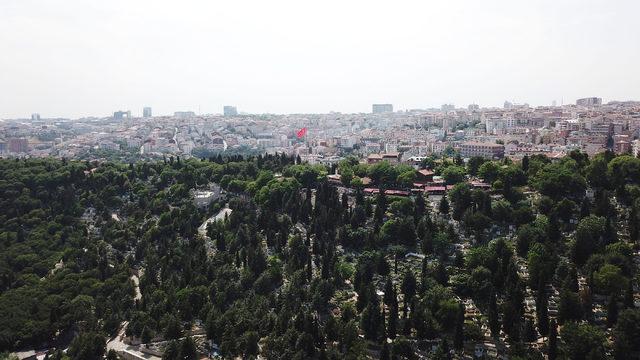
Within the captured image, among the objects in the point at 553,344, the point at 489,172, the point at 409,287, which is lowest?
the point at 553,344

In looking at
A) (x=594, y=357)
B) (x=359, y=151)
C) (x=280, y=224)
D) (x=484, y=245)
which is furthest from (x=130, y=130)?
(x=594, y=357)

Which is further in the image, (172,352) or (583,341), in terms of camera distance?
(172,352)

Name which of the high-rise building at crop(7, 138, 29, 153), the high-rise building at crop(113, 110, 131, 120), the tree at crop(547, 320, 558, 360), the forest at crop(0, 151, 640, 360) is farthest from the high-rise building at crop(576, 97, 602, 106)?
the high-rise building at crop(113, 110, 131, 120)

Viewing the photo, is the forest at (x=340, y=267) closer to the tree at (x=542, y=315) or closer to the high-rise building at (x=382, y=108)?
the tree at (x=542, y=315)

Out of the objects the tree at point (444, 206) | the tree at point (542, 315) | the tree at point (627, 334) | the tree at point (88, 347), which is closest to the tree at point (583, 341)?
the tree at point (627, 334)

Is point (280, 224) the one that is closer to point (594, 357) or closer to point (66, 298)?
point (66, 298)

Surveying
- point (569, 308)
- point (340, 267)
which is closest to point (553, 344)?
point (569, 308)

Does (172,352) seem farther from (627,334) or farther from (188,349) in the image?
(627,334)

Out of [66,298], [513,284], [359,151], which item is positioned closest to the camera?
[513,284]
